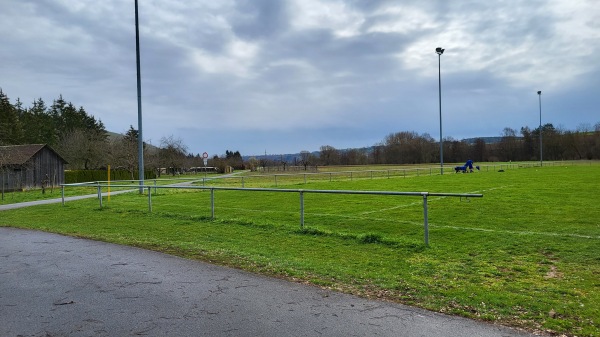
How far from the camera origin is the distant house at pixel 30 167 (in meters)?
36.4

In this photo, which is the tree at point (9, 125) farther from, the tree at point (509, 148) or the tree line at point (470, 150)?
the tree at point (509, 148)

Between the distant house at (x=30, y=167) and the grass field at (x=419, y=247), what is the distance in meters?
25.3

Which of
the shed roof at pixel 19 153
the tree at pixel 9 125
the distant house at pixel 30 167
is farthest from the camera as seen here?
the tree at pixel 9 125

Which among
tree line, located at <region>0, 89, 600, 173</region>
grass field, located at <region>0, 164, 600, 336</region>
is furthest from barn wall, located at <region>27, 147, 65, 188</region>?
grass field, located at <region>0, 164, 600, 336</region>

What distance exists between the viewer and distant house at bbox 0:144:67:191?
36.4 m

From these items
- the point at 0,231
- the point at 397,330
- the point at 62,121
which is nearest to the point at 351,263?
the point at 397,330

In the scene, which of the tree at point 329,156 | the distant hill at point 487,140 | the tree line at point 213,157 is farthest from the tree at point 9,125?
the distant hill at point 487,140

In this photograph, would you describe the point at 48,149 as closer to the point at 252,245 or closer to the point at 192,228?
the point at 192,228

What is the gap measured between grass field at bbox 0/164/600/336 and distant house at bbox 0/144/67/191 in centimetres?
2526

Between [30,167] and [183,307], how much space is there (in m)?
40.2

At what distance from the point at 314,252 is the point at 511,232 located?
4.50 meters

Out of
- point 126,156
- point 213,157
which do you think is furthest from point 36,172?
point 213,157

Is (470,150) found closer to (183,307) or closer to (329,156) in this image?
(329,156)

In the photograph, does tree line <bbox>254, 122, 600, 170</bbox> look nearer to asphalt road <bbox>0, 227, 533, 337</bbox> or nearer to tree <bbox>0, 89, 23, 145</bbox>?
tree <bbox>0, 89, 23, 145</bbox>
